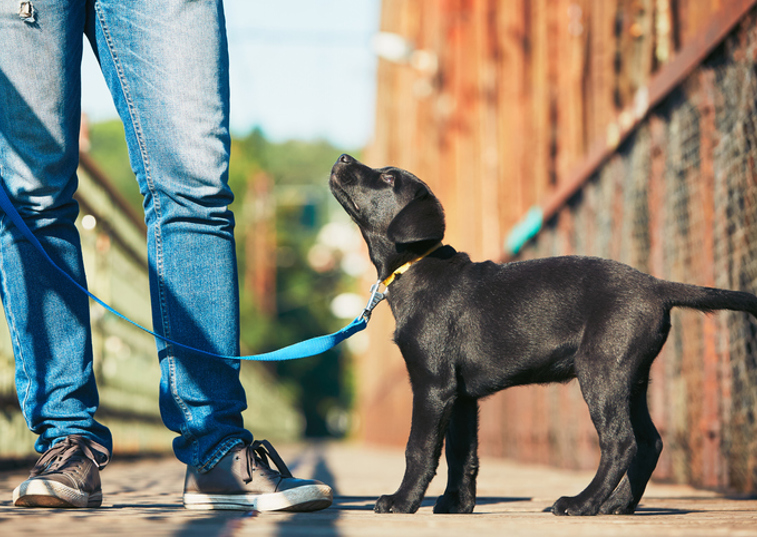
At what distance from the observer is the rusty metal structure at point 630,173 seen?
12.4 ft

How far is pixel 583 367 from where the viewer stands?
2395 millimetres

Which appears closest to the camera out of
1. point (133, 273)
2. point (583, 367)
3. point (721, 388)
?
point (583, 367)

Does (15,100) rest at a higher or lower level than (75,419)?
higher

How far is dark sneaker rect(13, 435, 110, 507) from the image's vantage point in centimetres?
226

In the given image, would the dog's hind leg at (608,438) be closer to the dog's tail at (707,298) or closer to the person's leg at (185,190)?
the dog's tail at (707,298)

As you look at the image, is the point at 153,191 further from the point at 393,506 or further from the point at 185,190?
the point at 393,506

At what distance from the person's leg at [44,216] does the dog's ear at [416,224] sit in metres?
0.91

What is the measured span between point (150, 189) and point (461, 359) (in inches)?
38.0

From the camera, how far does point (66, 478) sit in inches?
90.5

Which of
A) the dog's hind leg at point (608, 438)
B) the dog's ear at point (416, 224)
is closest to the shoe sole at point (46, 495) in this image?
the dog's ear at point (416, 224)

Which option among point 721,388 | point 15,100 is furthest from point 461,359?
point 721,388

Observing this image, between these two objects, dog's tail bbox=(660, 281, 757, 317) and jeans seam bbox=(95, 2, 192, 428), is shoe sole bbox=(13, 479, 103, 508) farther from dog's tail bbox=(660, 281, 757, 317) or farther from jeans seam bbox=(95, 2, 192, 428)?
dog's tail bbox=(660, 281, 757, 317)

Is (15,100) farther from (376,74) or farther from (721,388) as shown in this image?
(376,74)

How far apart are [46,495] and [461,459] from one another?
1.11 metres
